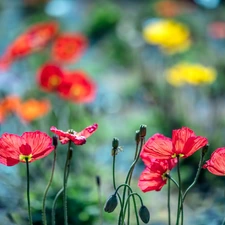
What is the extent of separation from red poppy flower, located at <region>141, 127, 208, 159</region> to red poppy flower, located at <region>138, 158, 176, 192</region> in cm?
6

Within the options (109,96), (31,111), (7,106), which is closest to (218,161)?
(7,106)

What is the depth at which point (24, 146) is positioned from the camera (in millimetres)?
1399

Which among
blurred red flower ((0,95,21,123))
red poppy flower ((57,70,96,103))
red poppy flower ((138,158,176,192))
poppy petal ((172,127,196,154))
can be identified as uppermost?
red poppy flower ((57,70,96,103))

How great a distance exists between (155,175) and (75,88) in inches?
51.1

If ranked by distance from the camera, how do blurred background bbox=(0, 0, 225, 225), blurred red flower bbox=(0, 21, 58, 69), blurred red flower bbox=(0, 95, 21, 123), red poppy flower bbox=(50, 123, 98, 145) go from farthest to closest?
blurred red flower bbox=(0, 21, 58, 69) < blurred red flower bbox=(0, 95, 21, 123) < blurred background bbox=(0, 0, 225, 225) < red poppy flower bbox=(50, 123, 98, 145)

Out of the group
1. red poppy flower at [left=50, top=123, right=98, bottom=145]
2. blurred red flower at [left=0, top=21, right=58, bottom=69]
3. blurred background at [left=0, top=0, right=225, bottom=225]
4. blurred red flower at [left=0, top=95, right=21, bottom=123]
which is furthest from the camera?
blurred red flower at [left=0, top=21, right=58, bottom=69]

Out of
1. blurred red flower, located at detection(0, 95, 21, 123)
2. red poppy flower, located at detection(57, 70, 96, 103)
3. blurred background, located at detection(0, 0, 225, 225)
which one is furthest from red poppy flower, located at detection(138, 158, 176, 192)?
blurred red flower, located at detection(0, 95, 21, 123)

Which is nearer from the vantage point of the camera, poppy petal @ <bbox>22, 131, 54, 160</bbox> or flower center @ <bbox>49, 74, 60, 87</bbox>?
poppy petal @ <bbox>22, 131, 54, 160</bbox>

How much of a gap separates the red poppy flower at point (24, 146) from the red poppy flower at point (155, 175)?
0.24 m

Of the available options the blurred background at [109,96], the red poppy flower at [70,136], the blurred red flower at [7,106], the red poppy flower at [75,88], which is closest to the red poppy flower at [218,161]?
the red poppy flower at [70,136]

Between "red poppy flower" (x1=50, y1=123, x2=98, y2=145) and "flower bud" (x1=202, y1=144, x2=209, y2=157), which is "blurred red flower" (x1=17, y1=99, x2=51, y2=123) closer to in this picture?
"red poppy flower" (x1=50, y1=123, x2=98, y2=145)

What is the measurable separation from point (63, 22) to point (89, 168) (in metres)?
4.96

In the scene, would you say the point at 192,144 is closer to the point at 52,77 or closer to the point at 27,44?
the point at 52,77

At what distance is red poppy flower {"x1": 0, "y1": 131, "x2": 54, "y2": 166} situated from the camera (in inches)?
55.2
